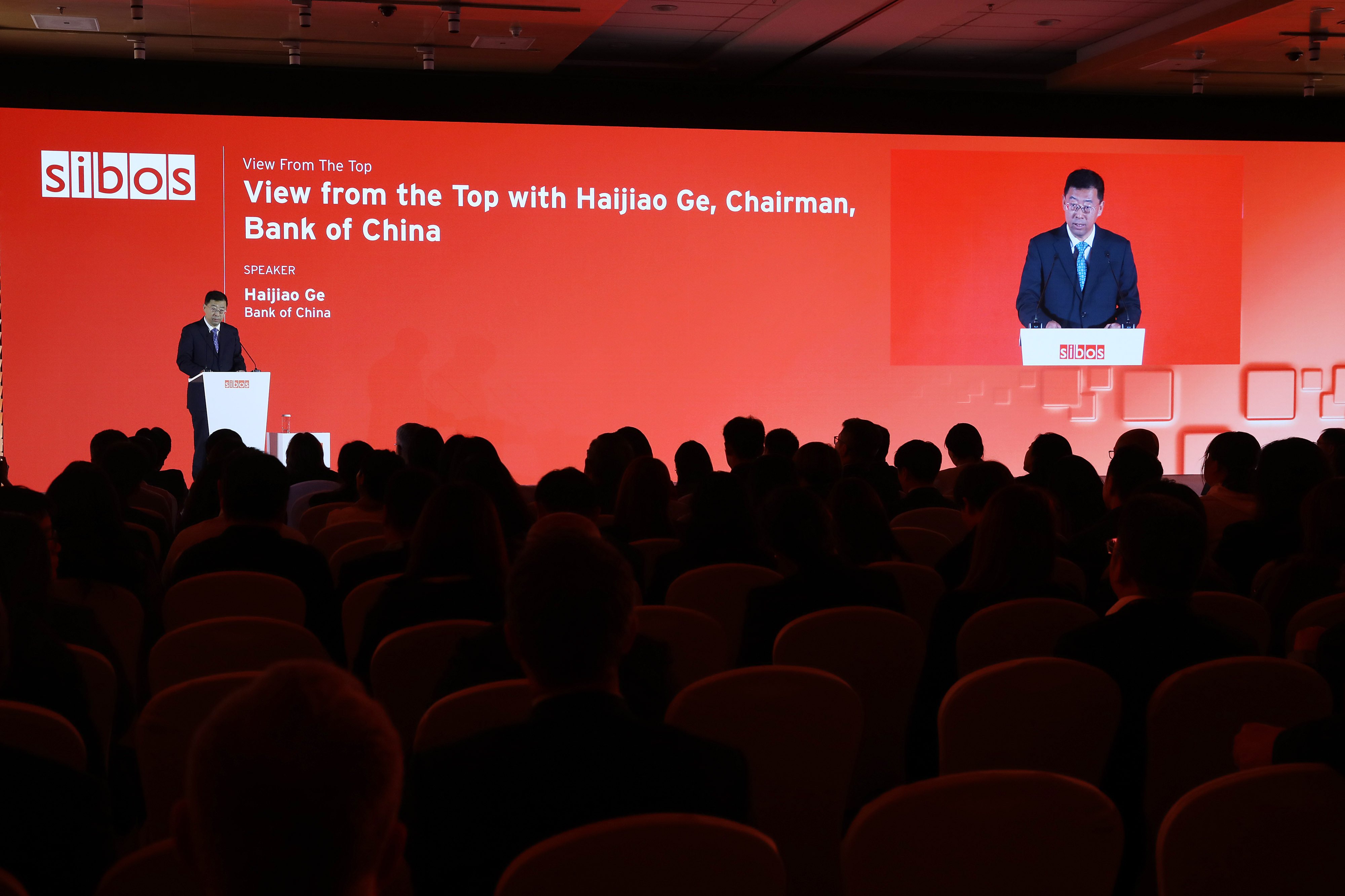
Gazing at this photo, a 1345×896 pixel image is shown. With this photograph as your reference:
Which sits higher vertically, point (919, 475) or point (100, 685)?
point (919, 475)

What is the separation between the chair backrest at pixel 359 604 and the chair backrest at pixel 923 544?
2105 mm

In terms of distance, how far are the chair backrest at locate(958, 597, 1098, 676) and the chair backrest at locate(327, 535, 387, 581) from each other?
2.04 m

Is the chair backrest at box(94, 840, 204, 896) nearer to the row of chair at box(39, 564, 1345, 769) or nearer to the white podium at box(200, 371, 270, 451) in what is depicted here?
the row of chair at box(39, 564, 1345, 769)

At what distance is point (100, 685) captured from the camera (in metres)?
2.54

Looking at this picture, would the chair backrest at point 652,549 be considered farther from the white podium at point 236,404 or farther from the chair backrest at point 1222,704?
the white podium at point 236,404

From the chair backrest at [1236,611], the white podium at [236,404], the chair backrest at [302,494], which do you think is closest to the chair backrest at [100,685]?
the chair backrest at [1236,611]

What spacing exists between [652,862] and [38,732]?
116 cm

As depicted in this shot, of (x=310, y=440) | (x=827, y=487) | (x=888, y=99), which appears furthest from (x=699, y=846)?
(x=888, y=99)

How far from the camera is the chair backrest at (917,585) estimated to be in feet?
12.1

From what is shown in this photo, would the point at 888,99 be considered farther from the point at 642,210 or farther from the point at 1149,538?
the point at 1149,538

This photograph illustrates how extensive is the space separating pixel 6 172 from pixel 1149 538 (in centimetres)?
977

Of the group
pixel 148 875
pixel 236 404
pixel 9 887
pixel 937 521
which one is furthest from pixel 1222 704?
pixel 236 404

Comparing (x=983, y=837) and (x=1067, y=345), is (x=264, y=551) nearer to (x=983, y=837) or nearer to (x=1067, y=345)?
(x=983, y=837)

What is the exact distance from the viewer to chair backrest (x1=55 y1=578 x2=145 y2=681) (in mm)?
3322
